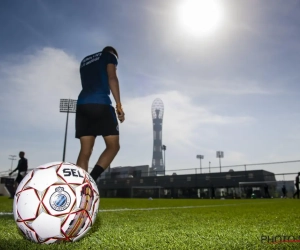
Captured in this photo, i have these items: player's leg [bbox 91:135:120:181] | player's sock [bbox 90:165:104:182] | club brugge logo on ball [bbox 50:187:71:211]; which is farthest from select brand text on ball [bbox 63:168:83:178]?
player's leg [bbox 91:135:120:181]

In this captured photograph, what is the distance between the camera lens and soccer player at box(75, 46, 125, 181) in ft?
14.4

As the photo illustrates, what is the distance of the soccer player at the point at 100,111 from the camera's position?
14.4ft

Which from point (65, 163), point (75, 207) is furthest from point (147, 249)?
point (65, 163)

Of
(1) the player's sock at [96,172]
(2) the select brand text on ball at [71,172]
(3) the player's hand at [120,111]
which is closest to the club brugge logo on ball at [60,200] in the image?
(2) the select brand text on ball at [71,172]

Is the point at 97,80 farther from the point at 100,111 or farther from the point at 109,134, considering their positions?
the point at 109,134

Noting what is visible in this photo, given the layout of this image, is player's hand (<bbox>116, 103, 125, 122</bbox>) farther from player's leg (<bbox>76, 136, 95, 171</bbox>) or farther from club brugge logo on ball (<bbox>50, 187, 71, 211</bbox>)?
club brugge logo on ball (<bbox>50, 187, 71, 211</bbox>)

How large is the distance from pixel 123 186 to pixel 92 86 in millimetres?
52059

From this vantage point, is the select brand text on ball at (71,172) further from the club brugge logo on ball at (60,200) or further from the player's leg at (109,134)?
the player's leg at (109,134)

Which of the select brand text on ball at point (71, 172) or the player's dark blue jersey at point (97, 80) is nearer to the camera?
the select brand text on ball at point (71, 172)

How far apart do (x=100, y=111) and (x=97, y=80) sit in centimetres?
57

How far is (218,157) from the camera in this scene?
81688 mm

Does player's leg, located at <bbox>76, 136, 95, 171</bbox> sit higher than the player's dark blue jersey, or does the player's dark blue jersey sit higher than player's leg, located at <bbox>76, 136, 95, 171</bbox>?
the player's dark blue jersey

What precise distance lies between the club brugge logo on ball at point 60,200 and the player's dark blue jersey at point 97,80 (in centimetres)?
244

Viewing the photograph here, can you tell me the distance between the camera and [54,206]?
2.12 meters
